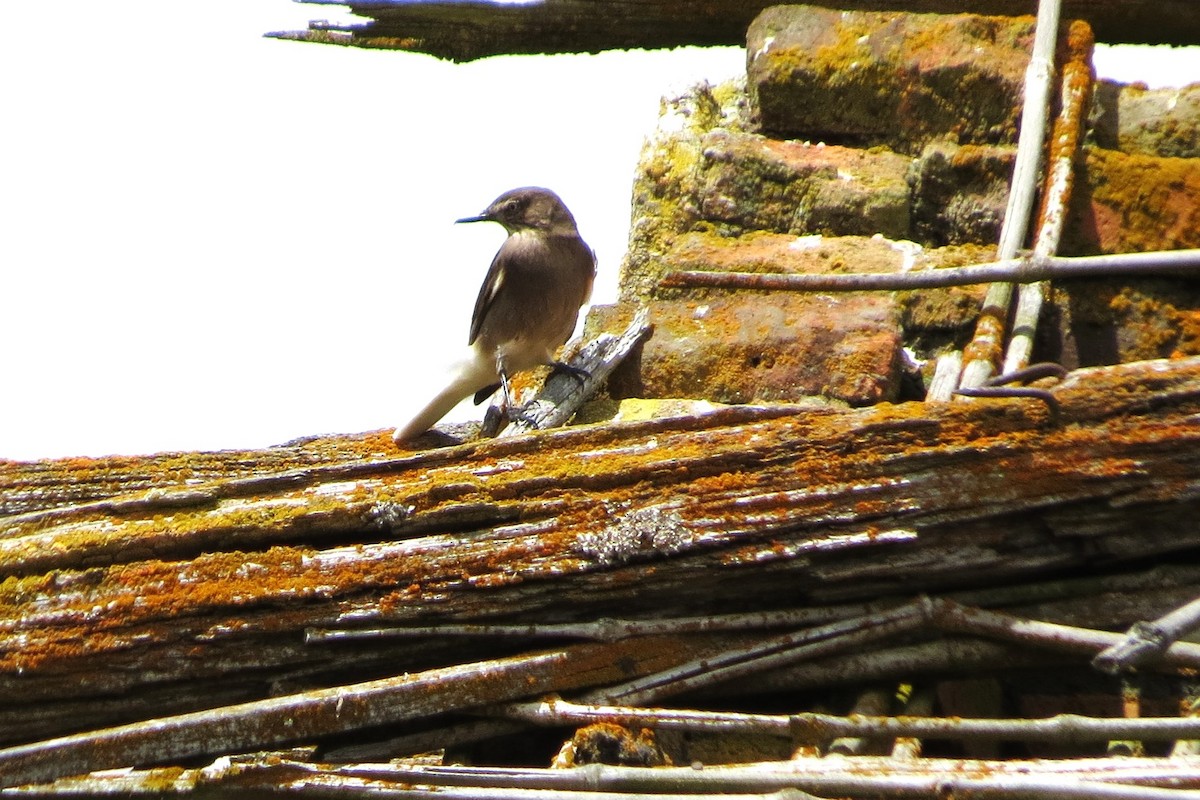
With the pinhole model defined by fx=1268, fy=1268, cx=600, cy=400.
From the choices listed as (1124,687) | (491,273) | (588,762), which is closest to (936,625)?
(1124,687)

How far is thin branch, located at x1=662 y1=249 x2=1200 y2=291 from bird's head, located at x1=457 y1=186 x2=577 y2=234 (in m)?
4.02

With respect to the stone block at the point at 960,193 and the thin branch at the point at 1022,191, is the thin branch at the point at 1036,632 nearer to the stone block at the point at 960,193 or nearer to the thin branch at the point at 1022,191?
the thin branch at the point at 1022,191

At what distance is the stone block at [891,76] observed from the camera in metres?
4.17

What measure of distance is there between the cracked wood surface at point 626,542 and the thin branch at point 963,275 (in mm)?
461

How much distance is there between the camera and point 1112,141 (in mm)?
Result: 4105

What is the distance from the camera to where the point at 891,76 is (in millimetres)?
4254

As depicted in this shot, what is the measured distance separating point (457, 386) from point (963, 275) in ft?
10.4

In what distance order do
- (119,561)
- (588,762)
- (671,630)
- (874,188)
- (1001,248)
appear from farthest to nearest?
(874,188) → (1001,248) → (119,561) → (671,630) → (588,762)

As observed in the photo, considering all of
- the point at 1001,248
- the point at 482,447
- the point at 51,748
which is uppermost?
the point at 1001,248

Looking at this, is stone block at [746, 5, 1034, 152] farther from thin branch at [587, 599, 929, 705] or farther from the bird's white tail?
thin branch at [587, 599, 929, 705]

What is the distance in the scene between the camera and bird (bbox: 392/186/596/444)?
6422mm

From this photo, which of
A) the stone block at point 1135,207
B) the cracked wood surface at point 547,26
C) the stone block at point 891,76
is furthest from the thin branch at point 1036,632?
the cracked wood surface at point 547,26

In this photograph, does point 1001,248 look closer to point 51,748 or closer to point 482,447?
point 482,447

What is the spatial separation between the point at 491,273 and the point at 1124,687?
498 cm
